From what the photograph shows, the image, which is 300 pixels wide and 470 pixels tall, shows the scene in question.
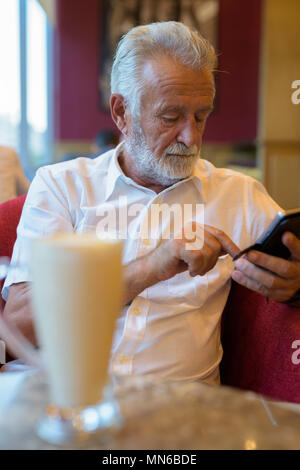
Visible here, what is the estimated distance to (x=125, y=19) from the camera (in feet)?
21.6

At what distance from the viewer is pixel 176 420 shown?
0.56 meters

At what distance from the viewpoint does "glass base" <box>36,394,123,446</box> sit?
527 mm

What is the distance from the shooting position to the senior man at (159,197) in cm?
127

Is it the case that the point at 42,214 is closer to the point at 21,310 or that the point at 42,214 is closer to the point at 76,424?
the point at 21,310

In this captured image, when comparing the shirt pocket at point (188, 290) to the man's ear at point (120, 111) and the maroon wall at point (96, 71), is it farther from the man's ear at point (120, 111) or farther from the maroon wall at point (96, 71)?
the maroon wall at point (96, 71)

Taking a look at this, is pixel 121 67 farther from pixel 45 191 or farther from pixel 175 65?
pixel 45 191

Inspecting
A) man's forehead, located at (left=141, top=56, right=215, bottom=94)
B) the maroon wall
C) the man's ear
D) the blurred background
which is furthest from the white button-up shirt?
the maroon wall

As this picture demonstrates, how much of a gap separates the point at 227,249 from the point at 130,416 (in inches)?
22.2

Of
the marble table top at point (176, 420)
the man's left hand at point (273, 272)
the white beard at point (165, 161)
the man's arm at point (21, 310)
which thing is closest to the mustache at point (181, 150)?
the white beard at point (165, 161)

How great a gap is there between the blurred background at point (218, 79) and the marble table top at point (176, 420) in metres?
5.65

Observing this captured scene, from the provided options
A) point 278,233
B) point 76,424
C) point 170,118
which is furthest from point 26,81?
point 76,424

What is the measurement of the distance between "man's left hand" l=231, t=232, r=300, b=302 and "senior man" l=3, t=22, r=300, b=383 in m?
0.10
